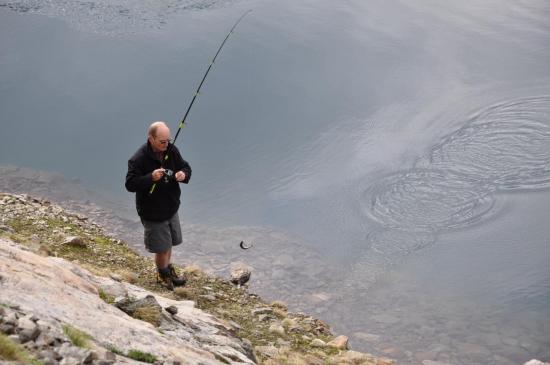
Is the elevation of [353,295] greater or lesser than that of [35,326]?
lesser

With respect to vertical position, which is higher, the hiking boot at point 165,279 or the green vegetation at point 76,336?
the green vegetation at point 76,336

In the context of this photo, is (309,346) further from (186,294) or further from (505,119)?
(505,119)

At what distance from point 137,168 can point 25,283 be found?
3.41 meters

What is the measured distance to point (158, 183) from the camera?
9016 millimetres

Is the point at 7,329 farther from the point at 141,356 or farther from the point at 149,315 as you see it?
the point at 149,315

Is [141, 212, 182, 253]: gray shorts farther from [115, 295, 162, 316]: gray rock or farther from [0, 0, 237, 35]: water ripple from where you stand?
[0, 0, 237, 35]: water ripple

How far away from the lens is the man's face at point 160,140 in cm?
866

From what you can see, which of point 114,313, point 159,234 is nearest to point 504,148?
point 159,234

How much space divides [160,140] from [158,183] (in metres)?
0.65

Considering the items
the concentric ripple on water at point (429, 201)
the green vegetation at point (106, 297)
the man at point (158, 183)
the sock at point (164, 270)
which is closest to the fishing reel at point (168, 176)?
the man at point (158, 183)

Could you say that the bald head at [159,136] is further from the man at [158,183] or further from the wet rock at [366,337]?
the wet rock at [366,337]

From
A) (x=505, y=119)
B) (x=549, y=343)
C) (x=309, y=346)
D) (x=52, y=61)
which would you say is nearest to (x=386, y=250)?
(x=549, y=343)

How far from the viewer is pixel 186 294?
1001cm

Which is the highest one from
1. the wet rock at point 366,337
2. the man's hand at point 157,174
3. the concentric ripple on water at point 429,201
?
the man's hand at point 157,174
